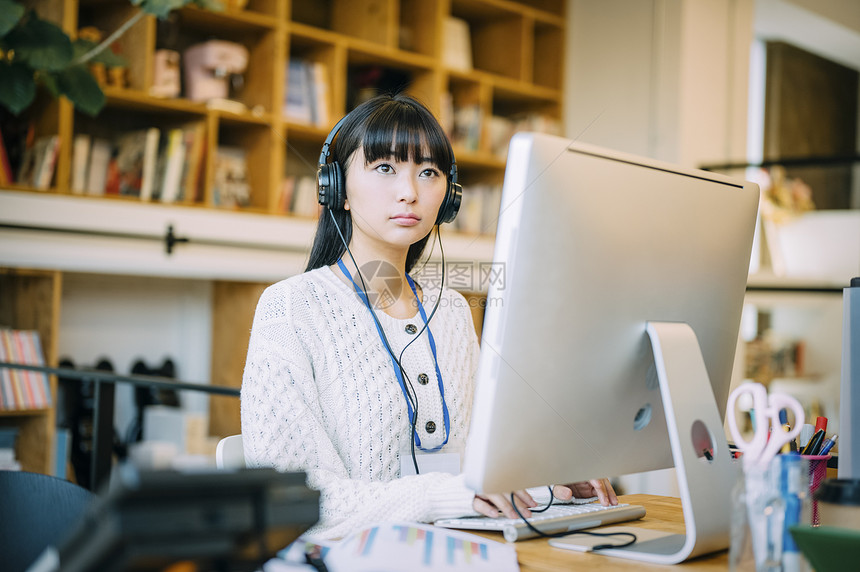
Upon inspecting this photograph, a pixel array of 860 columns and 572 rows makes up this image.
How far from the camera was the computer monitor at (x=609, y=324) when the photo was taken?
772mm

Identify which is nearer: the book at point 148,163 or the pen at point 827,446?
the pen at point 827,446

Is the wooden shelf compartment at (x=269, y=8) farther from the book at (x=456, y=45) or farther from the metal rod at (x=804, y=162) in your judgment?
the metal rod at (x=804, y=162)

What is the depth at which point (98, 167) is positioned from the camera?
278 centimetres

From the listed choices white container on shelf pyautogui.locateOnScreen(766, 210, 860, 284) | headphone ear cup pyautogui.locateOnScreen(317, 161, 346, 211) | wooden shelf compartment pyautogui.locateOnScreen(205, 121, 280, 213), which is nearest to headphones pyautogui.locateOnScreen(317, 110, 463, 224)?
headphone ear cup pyautogui.locateOnScreen(317, 161, 346, 211)

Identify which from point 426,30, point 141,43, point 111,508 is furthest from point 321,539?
point 426,30

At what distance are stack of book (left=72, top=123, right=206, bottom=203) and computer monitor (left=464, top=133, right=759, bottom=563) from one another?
2.26 meters

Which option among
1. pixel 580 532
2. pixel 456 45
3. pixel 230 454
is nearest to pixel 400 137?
pixel 230 454

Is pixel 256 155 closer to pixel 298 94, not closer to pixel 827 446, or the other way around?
pixel 298 94

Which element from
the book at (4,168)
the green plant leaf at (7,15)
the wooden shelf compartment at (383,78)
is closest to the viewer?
the green plant leaf at (7,15)

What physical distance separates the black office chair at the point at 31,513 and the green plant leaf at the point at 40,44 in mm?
1459

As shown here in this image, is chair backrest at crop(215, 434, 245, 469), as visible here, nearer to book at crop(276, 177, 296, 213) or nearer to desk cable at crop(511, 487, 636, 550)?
desk cable at crop(511, 487, 636, 550)

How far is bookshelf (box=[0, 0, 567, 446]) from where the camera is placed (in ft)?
9.05

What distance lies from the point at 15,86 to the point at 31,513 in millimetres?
1518

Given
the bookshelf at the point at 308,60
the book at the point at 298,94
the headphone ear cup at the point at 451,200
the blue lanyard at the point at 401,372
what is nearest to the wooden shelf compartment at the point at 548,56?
the bookshelf at the point at 308,60
